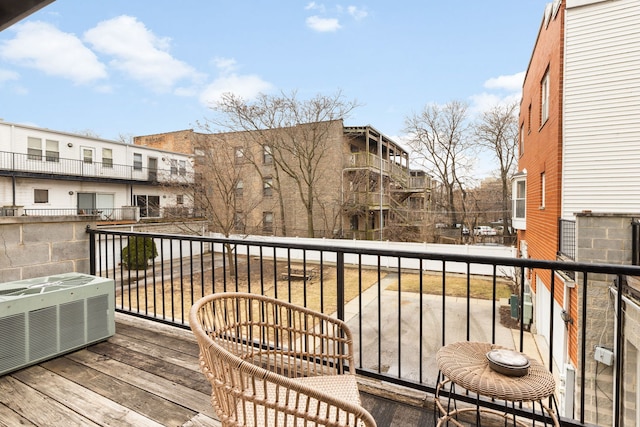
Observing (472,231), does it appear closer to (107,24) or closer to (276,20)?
(276,20)

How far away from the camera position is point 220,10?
8648 millimetres

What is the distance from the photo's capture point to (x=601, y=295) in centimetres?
494

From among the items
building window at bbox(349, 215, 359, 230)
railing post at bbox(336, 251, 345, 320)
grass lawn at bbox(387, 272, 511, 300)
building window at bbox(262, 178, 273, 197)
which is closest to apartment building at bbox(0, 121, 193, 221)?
building window at bbox(262, 178, 273, 197)

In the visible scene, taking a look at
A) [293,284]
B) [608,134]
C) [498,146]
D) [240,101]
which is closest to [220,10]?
[240,101]

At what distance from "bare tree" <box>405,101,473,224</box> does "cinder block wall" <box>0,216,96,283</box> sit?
18.7m

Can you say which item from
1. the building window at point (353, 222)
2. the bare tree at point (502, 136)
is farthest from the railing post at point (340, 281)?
the bare tree at point (502, 136)

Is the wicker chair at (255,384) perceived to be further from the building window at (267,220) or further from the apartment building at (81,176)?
the building window at (267,220)

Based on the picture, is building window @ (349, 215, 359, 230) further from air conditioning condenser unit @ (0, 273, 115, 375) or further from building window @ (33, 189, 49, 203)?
air conditioning condenser unit @ (0, 273, 115, 375)

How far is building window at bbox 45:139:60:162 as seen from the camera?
15.4 metres

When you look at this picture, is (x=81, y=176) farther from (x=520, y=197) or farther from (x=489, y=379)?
(x=520, y=197)

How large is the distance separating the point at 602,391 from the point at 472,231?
13.2 meters

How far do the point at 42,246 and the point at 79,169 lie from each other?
1649cm

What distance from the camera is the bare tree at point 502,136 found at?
18766 millimetres

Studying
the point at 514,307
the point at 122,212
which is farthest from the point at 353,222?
the point at 122,212
